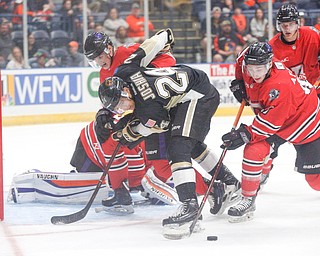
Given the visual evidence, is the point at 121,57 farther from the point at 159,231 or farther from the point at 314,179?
the point at 314,179

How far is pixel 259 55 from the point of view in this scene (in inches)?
154

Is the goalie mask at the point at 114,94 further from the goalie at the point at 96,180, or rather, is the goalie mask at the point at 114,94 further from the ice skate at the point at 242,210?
the ice skate at the point at 242,210

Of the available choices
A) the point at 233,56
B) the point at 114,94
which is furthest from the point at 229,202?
the point at 233,56

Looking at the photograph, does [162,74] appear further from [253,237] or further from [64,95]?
[64,95]

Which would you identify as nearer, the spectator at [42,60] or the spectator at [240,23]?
the spectator at [42,60]

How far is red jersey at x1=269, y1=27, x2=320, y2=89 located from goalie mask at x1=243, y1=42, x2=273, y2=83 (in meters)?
0.85

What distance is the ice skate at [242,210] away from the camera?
3973 mm

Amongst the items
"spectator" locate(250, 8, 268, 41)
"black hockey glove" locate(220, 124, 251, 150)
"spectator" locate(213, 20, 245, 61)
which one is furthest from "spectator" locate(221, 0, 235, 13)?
"black hockey glove" locate(220, 124, 251, 150)

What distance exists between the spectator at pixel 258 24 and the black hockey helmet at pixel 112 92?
585 cm

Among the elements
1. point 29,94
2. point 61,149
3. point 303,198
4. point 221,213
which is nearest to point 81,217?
point 221,213

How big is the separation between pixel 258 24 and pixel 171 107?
18.6 ft

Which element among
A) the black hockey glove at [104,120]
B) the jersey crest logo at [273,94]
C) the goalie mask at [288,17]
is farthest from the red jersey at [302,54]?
the black hockey glove at [104,120]

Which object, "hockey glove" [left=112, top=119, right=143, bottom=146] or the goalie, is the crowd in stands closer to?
the goalie

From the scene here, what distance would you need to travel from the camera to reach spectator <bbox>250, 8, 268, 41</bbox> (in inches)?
369
